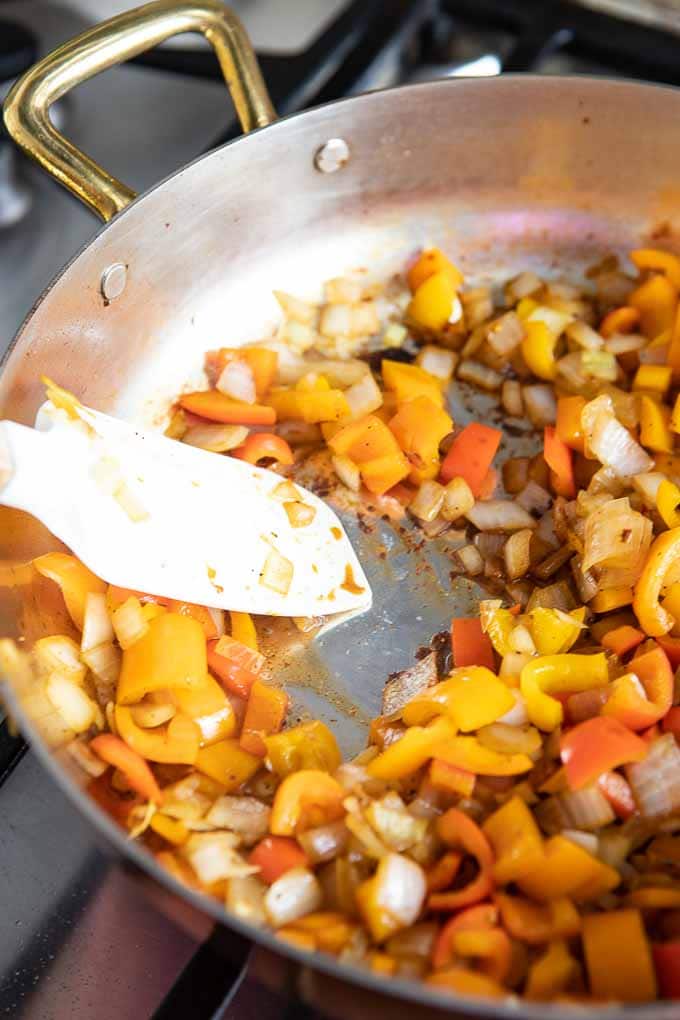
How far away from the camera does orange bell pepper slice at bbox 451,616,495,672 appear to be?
1.37 metres

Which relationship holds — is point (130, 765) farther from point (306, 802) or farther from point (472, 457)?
point (472, 457)

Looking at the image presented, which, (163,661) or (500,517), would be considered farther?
(500,517)

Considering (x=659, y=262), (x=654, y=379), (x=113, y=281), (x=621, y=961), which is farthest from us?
(x=659, y=262)

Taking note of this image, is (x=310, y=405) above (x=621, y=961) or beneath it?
above

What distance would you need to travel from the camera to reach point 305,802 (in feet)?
3.91

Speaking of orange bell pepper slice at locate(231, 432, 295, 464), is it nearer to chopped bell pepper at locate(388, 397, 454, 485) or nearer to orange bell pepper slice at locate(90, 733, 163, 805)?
chopped bell pepper at locate(388, 397, 454, 485)

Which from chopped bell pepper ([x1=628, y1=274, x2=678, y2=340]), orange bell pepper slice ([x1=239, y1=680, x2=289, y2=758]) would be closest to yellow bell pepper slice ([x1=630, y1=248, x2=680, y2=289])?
chopped bell pepper ([x1=628, y1=274, x2=678, y2=340])

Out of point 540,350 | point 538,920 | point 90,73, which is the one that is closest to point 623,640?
point 538,920

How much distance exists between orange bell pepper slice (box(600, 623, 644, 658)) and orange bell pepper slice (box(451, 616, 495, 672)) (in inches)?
5.9

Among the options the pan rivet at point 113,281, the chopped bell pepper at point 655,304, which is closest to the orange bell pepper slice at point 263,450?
the pan rivet at point 113,281

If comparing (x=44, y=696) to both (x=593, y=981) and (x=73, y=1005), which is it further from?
(x=593, y=981)

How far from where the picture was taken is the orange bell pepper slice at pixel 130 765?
1.19 m

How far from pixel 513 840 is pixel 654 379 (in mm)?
780

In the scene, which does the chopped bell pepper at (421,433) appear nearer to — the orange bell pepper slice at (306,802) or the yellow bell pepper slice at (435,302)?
the yellow bell pepper slice at (435,302)
